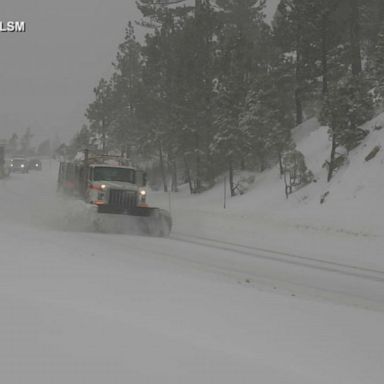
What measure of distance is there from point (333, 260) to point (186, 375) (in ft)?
30.5

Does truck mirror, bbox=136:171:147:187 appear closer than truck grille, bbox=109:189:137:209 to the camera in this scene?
No

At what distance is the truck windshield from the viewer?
57.9ft

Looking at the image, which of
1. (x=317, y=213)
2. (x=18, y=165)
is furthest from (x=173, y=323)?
(x=18, y=165)

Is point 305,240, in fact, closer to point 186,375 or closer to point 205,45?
point 186,375

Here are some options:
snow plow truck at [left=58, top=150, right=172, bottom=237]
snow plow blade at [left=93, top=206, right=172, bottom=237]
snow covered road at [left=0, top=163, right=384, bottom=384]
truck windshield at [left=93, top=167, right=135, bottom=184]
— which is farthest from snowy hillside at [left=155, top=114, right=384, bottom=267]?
snow covered road at [left=0, top=163, right=384, bottom=384]

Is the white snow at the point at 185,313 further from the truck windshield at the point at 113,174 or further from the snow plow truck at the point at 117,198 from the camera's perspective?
the truck windshield at the point at 113,174

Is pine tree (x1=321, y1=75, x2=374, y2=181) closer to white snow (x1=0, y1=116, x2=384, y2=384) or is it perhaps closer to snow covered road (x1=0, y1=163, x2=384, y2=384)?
white snow (x1=0, y1=116, x2=384, y2=384)

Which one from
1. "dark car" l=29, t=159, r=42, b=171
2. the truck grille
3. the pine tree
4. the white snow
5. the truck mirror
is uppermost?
the pine tree

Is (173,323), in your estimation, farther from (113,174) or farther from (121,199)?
(113,174)

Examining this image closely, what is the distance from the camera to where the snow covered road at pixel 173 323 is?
405 cm

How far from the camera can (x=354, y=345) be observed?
5180 mm

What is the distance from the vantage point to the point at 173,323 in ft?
17.4

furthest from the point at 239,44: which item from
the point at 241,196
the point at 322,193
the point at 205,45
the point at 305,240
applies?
the point at 305,240

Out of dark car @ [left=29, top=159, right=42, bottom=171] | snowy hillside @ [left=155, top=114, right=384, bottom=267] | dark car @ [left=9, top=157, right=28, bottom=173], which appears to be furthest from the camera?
dark car @ [left=29, top=159, right=42, bottom=171]
